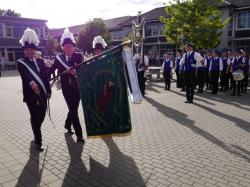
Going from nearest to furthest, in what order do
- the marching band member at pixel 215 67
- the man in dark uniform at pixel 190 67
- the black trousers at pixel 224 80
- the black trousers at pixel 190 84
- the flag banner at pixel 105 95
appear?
the flag banner at pixel 105 95
the man in dark uniform at pixel 190 67
the black trousers at pixel 190 84
the marching band member at pixel 215 67
the black trousers at pixel 224 80

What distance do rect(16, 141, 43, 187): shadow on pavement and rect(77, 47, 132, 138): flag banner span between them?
1094 mm

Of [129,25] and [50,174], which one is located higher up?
[129,25]

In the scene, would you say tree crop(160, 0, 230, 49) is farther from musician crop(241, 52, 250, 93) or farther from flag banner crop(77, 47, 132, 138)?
flag banner crop(77, 47, 132, 138)

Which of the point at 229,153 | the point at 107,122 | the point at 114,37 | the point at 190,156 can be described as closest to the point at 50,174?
the point at 107,122

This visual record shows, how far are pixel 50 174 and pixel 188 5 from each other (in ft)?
80.7

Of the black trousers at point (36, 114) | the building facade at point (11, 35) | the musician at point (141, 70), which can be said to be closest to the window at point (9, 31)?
the building facade at point (11, 35)

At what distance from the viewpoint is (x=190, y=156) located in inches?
204

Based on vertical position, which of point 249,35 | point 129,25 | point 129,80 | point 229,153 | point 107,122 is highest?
point 129,25

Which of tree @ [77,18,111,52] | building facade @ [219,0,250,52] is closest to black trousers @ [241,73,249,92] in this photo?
building facade @ [219,0,250,52]

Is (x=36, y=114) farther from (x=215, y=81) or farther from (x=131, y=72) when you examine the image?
(x=215, y=81)

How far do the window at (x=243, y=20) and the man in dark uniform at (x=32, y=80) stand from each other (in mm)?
36476

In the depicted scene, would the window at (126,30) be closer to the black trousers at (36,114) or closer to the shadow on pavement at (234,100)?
the shadow on pavement at (234,100)

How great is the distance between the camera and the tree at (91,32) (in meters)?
50.4

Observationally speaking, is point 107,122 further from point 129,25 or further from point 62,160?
point 129,25
